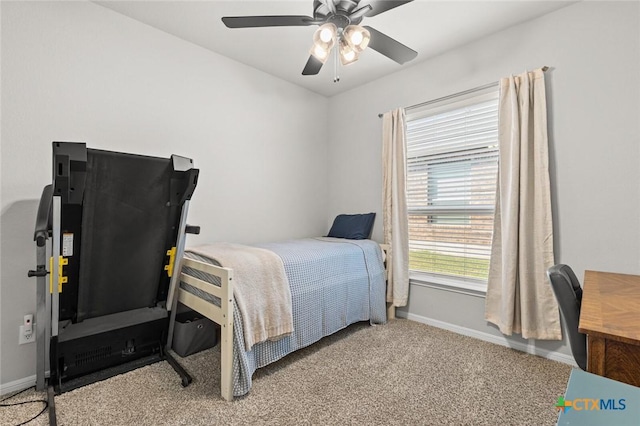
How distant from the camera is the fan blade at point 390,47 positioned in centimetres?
176

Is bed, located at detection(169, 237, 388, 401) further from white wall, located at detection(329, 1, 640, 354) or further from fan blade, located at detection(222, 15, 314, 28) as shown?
fan blade, located at detection(222, 15, 314, 28)

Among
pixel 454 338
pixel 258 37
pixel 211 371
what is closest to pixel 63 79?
pixel 258 37

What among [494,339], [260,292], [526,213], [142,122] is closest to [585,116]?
[526,213]

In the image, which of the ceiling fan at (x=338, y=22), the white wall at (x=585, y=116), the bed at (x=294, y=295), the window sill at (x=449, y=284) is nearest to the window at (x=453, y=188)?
the window sill at (x=449, y=284)

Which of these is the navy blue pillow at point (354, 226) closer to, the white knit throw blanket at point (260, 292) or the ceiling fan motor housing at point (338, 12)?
the white knit throw blanket at point (260, 292)

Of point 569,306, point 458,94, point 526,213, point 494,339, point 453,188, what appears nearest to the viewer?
point 569,306

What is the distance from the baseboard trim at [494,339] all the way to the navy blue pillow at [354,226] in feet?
2.91

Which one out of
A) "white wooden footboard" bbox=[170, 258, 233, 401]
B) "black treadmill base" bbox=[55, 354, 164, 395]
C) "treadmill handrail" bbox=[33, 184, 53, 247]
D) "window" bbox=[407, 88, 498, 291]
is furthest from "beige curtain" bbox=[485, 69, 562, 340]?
"treadmill handrail" bbox=[33, 184, 53, 247]

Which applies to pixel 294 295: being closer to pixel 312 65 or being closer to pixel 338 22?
pixel 312 65

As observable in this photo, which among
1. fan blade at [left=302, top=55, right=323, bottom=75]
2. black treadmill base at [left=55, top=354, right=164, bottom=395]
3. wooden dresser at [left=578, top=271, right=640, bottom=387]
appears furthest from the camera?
fan blade at [left=302, top=55, right=323, bottom=75]

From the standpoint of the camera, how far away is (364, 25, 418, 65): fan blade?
1765 millimetres

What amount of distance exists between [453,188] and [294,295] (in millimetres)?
1754

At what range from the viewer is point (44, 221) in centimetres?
160

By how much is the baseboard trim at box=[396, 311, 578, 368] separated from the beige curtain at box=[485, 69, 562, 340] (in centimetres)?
14
